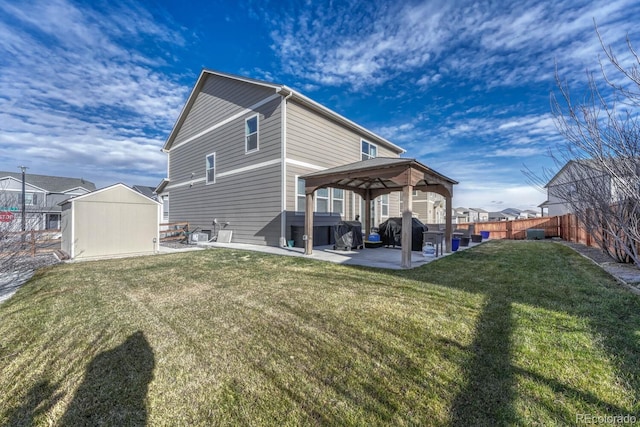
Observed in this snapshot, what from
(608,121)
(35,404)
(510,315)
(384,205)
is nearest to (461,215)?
(384,205)

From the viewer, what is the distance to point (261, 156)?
10.4 metres

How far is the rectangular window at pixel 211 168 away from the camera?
1289cm

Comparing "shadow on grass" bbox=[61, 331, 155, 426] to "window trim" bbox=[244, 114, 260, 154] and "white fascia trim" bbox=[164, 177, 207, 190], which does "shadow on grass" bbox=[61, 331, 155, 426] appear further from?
"white fascia trim" bbox=[164, 177, 207, 190]

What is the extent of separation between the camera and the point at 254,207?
10820 millimetres

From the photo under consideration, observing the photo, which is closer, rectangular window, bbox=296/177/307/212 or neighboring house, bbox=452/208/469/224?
rectangular window, bbox=296/177/307/212

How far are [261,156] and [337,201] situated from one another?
386cm

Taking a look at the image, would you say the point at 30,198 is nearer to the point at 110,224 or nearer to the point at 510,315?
the point at 110,224

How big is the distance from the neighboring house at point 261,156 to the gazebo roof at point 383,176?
1.73 metres

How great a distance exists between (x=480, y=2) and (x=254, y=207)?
9.65 m

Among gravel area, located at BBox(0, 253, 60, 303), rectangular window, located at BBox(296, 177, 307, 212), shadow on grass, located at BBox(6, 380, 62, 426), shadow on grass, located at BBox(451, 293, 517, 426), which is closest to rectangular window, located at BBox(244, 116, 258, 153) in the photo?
rectangular window, located at BBox(296, 177, 307, 212)

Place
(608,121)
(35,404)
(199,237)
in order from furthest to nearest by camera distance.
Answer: (199,237) < (608,121) < (35,404)

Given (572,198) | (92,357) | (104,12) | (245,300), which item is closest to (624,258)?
(572,198)

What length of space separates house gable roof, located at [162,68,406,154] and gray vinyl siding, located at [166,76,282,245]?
30 centimetres

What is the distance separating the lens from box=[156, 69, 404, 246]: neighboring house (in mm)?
9852
